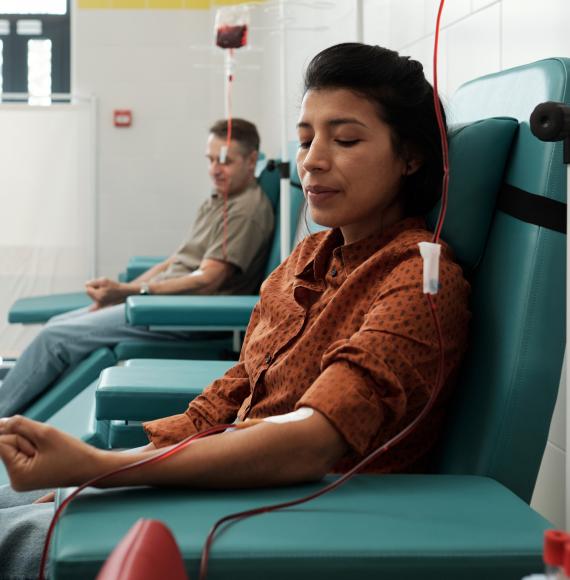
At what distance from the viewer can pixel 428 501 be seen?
1.06 m

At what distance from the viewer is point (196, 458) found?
1068 millimetres

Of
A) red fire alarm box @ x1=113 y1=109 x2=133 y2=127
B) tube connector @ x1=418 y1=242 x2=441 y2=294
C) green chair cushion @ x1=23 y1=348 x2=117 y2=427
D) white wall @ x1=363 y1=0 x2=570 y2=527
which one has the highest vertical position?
red fire alarm box @ x1=113 y1=109 x2=133 y2=127

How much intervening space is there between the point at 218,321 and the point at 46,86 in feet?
12.9

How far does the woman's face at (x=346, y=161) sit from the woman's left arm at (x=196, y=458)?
0.38m

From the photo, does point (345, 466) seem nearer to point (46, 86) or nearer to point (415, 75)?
point (415, 75)

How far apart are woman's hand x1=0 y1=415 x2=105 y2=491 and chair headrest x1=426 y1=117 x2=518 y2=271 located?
23.0 inches

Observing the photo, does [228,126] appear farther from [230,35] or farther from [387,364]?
[387,364]

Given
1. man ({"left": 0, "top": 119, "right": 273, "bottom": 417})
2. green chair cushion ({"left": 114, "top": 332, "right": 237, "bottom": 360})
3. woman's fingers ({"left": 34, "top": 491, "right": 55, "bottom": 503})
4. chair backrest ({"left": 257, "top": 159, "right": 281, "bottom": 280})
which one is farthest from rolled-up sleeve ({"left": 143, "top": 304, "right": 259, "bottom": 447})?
chair backrest ({"left": 257, "top": 159, "right": 281, "bottom": 280})

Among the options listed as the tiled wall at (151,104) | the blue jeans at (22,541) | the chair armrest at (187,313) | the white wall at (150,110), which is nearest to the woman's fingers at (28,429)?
the blue jeans at (22,541)

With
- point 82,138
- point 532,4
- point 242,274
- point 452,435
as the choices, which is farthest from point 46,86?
point 452,435

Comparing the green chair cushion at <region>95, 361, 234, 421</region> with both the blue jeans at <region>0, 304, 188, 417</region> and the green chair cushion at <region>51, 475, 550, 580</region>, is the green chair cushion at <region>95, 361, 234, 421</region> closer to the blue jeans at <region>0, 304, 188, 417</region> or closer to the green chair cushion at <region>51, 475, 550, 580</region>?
the green chair cushion at <region>51, 475, 550, 580</region>

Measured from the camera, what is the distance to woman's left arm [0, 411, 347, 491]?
41.1 inches

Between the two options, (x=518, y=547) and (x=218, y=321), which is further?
(x=218, y=321)

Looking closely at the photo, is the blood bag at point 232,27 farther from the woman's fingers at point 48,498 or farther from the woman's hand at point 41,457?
the woman's hand at point 41,457
